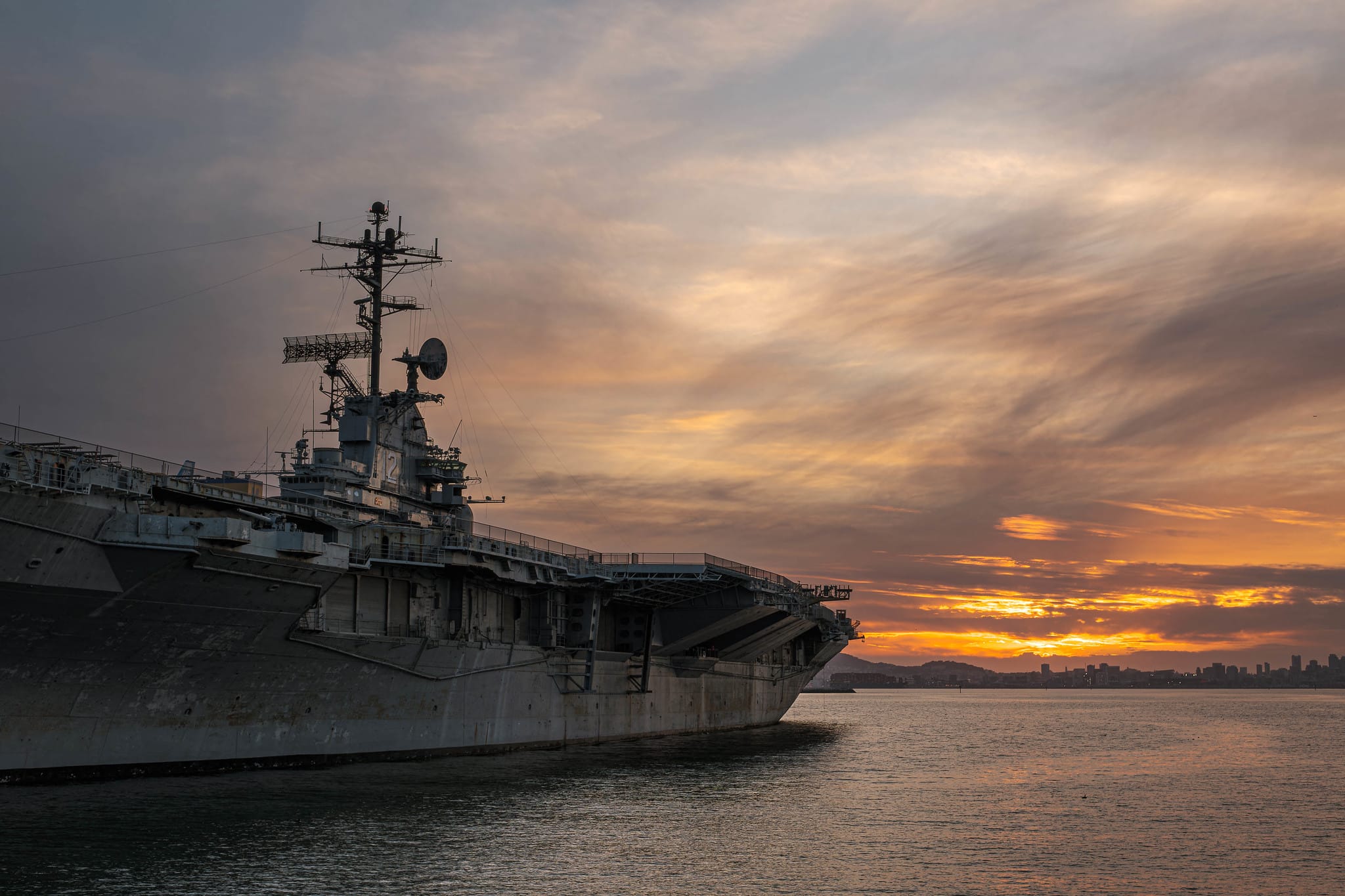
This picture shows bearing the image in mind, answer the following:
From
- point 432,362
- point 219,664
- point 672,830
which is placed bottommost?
point 672,830

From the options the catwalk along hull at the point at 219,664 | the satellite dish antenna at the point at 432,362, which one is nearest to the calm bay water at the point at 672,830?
the catwalk along hull at the point at 219,664

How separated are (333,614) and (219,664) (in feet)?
13.1

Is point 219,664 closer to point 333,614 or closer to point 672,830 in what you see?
point 333,614

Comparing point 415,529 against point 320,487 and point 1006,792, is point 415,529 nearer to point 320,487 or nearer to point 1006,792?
point 320,487

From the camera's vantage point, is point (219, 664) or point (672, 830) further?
point (219, 664)

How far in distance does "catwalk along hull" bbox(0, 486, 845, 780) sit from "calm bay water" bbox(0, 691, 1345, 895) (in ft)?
3.09

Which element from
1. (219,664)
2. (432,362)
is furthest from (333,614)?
(432,362)

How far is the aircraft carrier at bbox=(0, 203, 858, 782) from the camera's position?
2225cm

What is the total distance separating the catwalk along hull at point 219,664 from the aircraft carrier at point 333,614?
5 centimetres

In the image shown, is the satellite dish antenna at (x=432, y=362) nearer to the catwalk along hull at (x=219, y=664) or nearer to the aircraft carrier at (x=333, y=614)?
the aircraft carrier at (x=333, y=614)

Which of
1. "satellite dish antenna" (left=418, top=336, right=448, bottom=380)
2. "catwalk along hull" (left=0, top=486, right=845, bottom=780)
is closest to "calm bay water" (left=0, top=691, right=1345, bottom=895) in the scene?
"catwalk along hull" (left=0, top=486, right=845, bottom=780)

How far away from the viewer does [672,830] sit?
2191cm

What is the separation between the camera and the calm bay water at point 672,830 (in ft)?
56.9

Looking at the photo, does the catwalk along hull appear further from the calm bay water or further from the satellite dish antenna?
the satellite dish antenna
